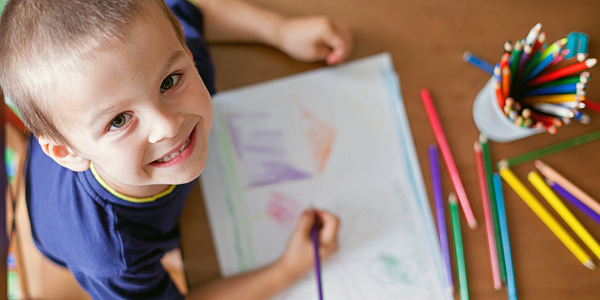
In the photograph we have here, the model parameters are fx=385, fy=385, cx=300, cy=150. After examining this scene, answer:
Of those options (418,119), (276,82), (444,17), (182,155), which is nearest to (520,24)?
(444,17)

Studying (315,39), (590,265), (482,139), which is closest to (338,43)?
(315,39)

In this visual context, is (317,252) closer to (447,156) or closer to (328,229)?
(328,229)

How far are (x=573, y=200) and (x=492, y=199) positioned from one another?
0.11 meters

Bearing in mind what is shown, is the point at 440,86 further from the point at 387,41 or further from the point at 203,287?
the point at 203,287

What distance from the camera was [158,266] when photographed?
0.49 m

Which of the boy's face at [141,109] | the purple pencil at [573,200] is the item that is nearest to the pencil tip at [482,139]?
the purple pencil at [573,200]

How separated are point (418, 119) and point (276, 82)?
0.70 ft

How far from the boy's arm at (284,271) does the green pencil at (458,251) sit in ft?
0.53

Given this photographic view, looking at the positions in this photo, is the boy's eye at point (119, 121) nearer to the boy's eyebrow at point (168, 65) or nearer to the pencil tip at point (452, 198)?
the boy's eyebrow at point (168, 65)

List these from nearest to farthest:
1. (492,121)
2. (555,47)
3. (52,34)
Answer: (52,34) < (555,47) < (492,121)

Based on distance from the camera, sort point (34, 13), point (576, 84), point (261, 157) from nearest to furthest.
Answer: point (34, 13)
point (576, 84)
point (261, 157)

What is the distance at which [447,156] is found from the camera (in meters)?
0.54

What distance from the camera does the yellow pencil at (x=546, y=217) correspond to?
512 mm

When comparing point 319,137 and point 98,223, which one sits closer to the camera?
point 98,223
